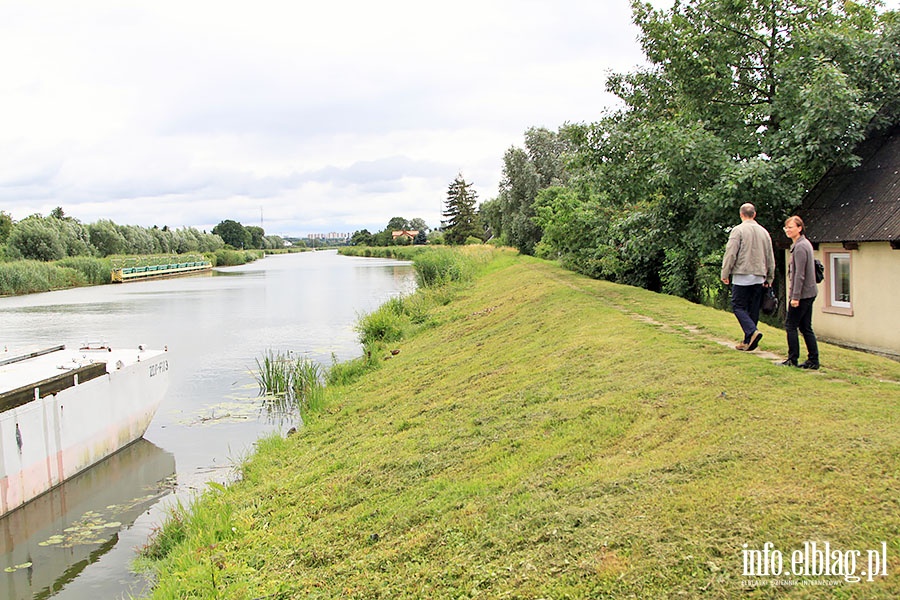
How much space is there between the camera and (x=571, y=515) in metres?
5.06

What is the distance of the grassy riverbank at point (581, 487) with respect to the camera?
4254mm

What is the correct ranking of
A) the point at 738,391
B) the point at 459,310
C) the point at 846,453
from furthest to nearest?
the point at 459,310 → the point at 738,391 → the point at 846,453

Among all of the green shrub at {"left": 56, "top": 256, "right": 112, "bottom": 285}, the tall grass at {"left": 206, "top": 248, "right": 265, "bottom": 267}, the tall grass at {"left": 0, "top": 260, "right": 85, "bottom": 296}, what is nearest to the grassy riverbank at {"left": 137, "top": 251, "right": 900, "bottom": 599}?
the tall grass at {"left": 0, "top": 260, "right": 85, "bottom": 296}

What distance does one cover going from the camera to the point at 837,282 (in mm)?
15070

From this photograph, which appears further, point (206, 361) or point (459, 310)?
point (459, 310)

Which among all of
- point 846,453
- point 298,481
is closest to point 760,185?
point 846,453

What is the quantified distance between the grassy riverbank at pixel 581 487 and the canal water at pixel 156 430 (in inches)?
51.4

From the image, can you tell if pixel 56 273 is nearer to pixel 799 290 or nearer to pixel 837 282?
pixel 837 282

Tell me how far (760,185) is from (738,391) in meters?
8.31

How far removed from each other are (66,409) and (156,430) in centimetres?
327

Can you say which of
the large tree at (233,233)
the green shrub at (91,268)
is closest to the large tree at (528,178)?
the green shrub at (91,268)

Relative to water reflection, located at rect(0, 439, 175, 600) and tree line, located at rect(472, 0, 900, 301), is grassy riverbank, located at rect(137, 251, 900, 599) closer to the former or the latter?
water reflection, located at rect(0, 439, 175, 600)

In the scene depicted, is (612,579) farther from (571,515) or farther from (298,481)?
(298,481)

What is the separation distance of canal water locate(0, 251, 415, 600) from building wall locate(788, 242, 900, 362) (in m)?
12.1
